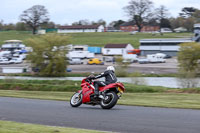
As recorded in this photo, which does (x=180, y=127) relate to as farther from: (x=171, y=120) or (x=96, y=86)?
(x=96, y=86)

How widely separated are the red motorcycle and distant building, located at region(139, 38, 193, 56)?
7810cm

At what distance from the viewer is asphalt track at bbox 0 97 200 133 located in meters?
8.88

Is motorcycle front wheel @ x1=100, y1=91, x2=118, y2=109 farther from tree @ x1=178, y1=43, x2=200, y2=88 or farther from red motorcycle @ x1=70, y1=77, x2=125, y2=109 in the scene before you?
tree @ x1=178, y1=43, x2=200, y2=88

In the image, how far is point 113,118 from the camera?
1046cm

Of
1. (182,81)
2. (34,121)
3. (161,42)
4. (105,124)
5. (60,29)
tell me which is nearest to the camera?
(105,124)

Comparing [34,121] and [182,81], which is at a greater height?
[34,121]

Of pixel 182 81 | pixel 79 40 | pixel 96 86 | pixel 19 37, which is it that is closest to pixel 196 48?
pixel 182 81

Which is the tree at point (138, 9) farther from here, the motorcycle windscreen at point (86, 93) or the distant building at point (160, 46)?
the motorcycle windscreen at point (86, 93)

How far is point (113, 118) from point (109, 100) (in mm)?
2083

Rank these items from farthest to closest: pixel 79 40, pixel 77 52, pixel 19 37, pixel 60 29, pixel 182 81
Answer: pixel 60 29, pixel 19 37, pixel 79 40, pixel 77 52, pixel 182 81

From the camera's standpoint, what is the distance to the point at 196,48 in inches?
1929

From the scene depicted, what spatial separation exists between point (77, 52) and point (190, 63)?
135 feet

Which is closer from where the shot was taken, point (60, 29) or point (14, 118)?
point (14, 118)

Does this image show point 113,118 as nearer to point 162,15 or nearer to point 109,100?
point 109,100
